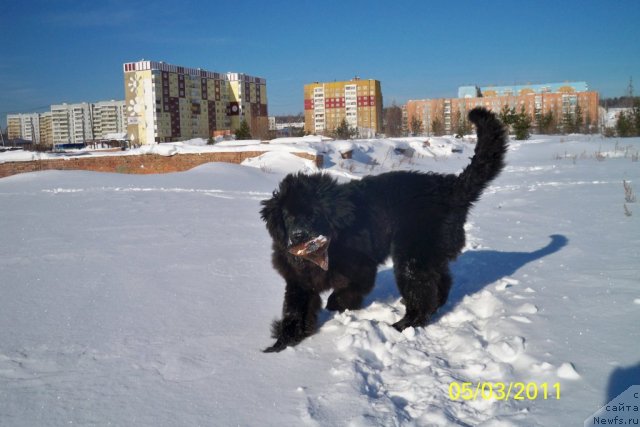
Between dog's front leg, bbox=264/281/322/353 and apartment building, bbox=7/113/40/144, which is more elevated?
apartment building, bbox=7/113/40/144

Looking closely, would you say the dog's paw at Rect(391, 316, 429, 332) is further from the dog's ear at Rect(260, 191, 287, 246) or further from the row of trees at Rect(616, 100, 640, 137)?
the row of trees at Rect(616, 100, 640, 137)

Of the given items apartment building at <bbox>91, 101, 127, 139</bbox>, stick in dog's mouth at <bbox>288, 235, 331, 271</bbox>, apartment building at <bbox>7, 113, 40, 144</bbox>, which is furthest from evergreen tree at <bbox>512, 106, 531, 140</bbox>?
apartment building at <bbox>7, 113, 40, 144</bbox>

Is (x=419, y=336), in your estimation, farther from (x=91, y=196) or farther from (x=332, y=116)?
(x=332, y=116)

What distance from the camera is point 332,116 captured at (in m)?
86.9

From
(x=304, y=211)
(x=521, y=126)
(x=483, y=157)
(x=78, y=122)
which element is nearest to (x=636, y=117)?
(x=521, y=126)

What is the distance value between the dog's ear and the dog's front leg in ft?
1.15

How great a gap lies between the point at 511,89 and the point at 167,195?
338ft

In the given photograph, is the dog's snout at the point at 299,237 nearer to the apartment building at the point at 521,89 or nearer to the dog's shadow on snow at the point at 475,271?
the dog's shadow on snow at the point at 475,271

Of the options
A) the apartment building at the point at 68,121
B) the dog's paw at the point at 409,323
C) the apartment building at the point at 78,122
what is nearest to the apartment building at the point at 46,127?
the apartment building at the point at 78,122

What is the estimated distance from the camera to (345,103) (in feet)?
279

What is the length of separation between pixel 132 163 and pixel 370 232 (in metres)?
19.0

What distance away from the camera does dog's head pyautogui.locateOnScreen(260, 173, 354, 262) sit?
3.31 metres

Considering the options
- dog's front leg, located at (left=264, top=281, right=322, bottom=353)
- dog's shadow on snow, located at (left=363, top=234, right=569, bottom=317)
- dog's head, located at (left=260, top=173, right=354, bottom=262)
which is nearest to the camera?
dog's front leg, located at (left=264, top=281, right=322, bottom=353)

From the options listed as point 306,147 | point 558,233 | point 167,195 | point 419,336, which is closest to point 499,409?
point 419,336
